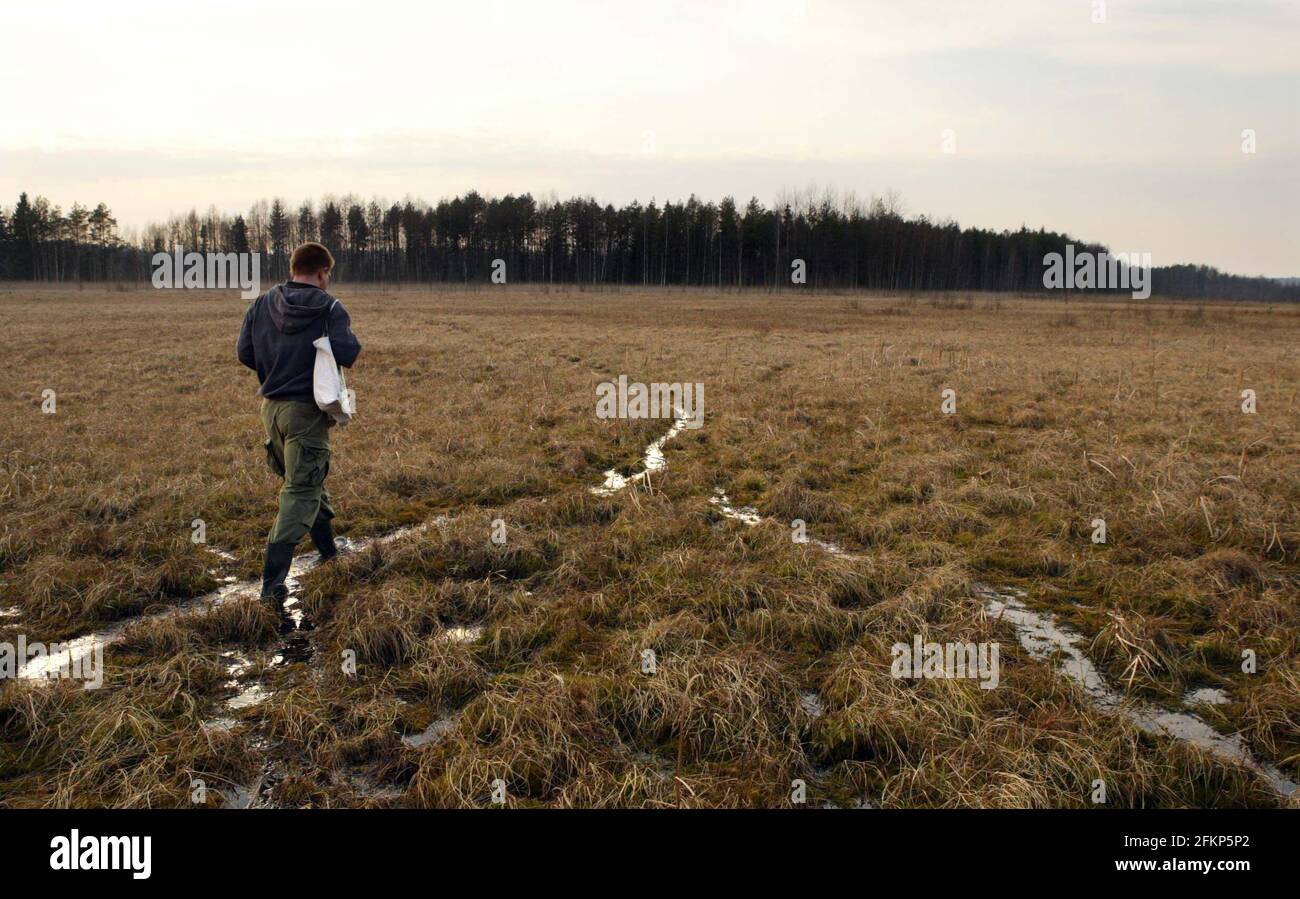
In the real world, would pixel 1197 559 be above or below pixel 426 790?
above

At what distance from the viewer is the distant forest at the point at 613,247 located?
85.9 metres

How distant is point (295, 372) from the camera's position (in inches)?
225

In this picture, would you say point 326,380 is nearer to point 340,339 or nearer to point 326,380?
point 326,380

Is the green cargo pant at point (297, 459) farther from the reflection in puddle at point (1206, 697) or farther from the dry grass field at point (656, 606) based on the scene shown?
the reflection in puddle at point (1206, 697)

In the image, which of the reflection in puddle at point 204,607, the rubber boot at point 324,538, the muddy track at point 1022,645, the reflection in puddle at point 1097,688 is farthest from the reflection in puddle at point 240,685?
the reflection in puddle at point 1097,688

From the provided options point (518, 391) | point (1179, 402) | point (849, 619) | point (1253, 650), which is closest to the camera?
point (1253, 650)

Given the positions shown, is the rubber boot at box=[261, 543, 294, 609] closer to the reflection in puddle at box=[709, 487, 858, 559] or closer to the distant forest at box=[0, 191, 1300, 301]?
the reflection in puddle at box=[709, 487, 858, 559]

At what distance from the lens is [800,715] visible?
4.22 m

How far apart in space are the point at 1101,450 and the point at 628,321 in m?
27.2

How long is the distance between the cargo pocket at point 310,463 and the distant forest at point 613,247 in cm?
7736

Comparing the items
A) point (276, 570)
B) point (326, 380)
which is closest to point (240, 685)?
point (276, 570)
